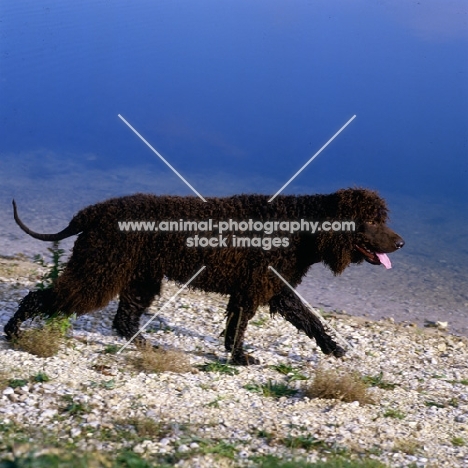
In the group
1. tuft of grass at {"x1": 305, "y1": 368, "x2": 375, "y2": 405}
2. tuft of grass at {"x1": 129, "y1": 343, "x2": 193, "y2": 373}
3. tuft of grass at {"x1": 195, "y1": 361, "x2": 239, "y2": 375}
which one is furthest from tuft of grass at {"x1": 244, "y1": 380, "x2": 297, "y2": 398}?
tuft of grass at {"x1": 129, "y1": 343, "x2": 193, "y2": 373}

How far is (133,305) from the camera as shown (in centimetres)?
841

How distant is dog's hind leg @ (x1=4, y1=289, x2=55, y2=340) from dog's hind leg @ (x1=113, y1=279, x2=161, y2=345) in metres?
0.83

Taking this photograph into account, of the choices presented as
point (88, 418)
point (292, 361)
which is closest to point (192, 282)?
point (292, 361)

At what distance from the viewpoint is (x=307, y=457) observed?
5.38 meters

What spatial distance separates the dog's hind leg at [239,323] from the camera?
7965 millimetres

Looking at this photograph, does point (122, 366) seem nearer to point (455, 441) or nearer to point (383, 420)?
point (383, 420)

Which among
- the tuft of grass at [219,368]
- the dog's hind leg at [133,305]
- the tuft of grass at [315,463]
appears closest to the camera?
the tuft of grass at [315,463]

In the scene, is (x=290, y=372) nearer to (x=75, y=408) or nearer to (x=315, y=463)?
(x=75, y=408)

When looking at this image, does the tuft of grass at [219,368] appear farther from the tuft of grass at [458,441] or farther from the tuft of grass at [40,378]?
the tuft of grass at [458,441]

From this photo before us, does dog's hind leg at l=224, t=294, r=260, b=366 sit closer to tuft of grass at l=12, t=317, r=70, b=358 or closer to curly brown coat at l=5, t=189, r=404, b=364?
curly brown coat at l=5, t=189, r=404, b=364

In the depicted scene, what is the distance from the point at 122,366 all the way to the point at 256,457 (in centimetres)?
254

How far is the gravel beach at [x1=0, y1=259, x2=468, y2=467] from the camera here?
215 inches

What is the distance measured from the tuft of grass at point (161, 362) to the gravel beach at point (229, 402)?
0.09 meters

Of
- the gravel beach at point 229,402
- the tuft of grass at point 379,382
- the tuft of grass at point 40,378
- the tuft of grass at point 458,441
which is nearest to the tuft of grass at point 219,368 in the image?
the gravel beach at point 229,402
